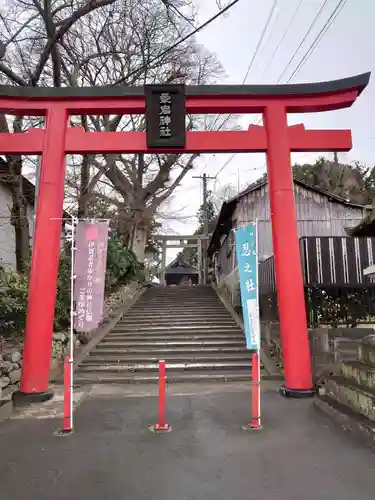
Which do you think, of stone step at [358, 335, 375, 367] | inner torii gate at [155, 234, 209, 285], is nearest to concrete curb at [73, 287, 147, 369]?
stone step at [358, 335, 375, 367]

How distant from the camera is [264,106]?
8414 mm

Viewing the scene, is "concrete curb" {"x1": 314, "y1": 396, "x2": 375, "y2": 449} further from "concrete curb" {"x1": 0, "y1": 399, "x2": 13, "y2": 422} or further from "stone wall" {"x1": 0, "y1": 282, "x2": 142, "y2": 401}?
"stone wall" {"x1": 0, "y1": 282, "x2": 142, "y2": 401}

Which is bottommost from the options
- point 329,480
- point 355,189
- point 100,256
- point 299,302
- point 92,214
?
point 329,480

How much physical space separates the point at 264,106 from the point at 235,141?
977mm

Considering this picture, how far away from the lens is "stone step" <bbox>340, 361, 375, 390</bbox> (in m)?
5.65

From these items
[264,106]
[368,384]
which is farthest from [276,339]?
[264,106]

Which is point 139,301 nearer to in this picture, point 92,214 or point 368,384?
point 92,214

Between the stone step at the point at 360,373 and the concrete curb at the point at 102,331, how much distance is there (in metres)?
6.89

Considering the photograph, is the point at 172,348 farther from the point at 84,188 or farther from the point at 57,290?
the point at 84,188

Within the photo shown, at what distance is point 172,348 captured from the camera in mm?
12039

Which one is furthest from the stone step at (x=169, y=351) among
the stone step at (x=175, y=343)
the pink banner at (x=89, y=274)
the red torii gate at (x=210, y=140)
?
the pink banner at (x=89, y=274)

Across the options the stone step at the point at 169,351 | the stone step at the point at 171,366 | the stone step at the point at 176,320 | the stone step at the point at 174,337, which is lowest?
the stone step at the point at 171,366

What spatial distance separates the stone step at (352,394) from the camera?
17.4 feet

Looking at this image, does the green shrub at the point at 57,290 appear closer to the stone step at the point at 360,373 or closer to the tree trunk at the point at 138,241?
the stone step at the point at 360,373
